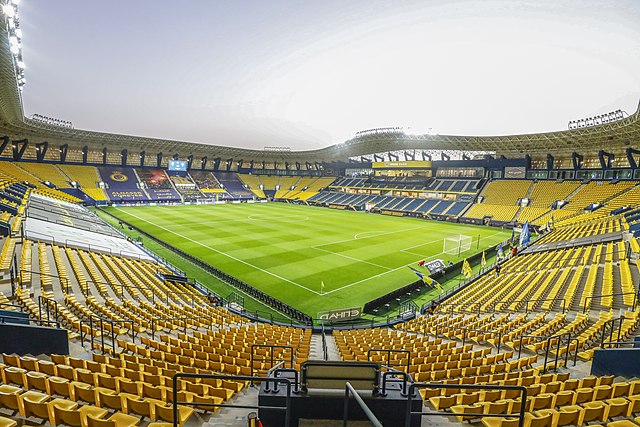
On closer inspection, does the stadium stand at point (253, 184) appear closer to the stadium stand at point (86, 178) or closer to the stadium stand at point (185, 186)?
the stadium stand at point (185, 186)

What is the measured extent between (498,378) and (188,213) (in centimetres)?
5419

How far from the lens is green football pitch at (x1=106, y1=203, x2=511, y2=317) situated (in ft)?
71.0

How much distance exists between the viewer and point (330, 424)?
4199mm

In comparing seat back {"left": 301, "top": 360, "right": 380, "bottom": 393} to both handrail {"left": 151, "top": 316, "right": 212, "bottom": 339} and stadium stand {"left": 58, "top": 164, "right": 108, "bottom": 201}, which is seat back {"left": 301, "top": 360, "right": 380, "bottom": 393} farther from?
stadium stand {"left": 58, "top": 164, "right": 108, "bottom": 201}

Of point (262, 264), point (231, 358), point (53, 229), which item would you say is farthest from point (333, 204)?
point (231, 358)

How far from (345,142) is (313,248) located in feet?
141

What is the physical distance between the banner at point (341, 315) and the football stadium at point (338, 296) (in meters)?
0.12

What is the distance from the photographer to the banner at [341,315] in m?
16.0

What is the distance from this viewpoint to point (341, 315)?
53.5ft

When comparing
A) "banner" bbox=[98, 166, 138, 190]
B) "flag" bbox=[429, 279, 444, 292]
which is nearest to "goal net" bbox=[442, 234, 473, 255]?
"flag" bbox=[429, 279, 444, 292]

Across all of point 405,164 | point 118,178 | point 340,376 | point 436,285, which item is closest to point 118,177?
point 118,178

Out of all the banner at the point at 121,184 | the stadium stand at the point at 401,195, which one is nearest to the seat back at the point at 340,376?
the stadium stand at the point at 401,195

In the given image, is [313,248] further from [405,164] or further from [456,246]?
[405,164]

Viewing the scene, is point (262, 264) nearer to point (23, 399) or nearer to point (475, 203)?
point (23, 399)
